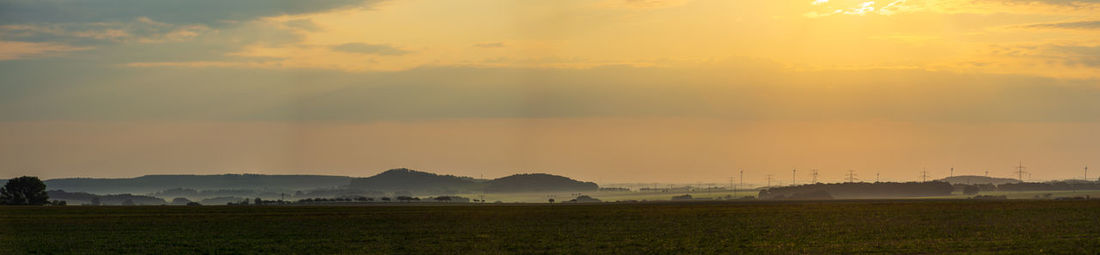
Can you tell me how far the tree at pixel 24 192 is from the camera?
18525cm

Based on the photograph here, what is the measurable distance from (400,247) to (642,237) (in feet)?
50.2

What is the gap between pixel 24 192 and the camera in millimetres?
186375

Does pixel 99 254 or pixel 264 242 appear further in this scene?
pixel 264 242

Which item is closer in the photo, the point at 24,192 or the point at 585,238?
the point at 585,238

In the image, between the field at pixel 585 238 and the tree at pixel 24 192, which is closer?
the field at pixel 585 238

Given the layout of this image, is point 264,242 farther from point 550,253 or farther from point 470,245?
point 550,253

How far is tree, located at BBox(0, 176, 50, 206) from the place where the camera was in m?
185

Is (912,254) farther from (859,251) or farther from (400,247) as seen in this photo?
(400,247)

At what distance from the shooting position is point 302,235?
69.8m

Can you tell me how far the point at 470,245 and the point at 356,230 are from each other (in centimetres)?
2178

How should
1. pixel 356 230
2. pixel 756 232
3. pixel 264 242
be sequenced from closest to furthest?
pixel 264 242 → pixel 756 232 → pixel 356 230

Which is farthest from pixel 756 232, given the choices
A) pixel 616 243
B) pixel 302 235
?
pixel 302 235

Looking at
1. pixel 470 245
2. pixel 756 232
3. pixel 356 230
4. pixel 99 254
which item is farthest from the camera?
pixel 356 230

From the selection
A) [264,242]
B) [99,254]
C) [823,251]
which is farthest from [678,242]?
[99,254]
